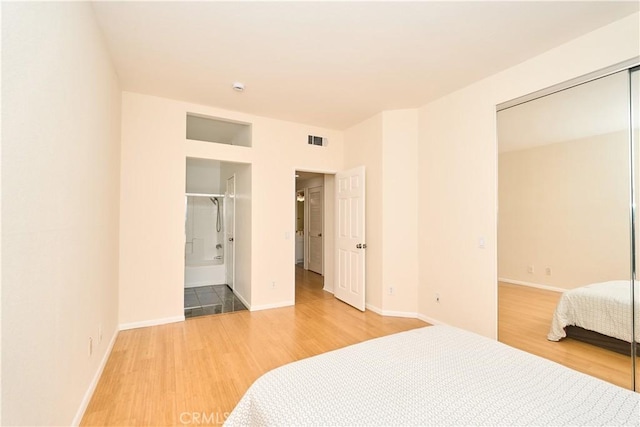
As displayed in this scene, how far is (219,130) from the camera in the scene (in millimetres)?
4746

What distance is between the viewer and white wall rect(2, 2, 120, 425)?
1.02 metres

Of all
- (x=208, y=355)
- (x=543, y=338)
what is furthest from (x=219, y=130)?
(x=543, y=338)

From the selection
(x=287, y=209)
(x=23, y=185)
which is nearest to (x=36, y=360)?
(x=23, y=185)

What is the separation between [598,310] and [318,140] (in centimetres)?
378

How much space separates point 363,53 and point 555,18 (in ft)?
4.64

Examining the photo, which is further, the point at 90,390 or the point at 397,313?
the point at 397,313

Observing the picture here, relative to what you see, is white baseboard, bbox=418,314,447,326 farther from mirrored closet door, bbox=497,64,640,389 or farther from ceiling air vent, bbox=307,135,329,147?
ceiling air vent, bbox=307,135,329,147

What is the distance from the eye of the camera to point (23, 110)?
1.10 m

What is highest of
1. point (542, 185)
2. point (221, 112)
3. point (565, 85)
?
point (221, 112)

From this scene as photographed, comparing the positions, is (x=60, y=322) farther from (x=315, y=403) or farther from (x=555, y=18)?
(x=555, y=18)

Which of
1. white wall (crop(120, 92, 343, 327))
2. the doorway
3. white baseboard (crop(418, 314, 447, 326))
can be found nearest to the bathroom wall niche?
white wall (crop(120, 92, 343, 327))

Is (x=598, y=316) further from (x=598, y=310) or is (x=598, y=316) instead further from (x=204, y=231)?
(x=204, y=231)

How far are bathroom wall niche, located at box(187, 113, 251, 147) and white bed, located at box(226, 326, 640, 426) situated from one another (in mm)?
3447

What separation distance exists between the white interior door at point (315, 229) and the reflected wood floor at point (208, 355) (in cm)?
247
